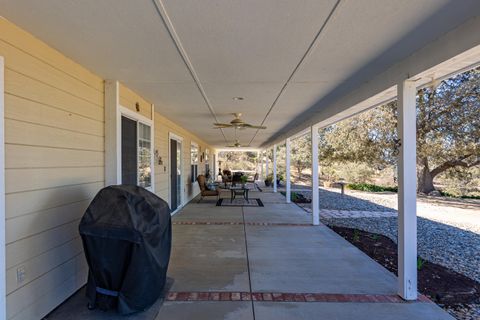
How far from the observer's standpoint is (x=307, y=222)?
645cm

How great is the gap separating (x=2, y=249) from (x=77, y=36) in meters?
1.75

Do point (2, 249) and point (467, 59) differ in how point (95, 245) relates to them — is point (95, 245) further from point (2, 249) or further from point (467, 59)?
point (467, 59)

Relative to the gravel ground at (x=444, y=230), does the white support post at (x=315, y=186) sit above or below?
above

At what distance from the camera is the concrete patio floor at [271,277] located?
103 inches

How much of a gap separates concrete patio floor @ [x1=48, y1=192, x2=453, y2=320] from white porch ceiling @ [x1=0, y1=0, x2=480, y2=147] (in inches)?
94.8

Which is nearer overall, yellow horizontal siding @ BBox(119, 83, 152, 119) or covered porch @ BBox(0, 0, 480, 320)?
covered porch @ BBox(0, 0, 480, 320)

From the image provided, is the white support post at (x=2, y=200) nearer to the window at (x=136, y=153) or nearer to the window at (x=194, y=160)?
the window at (x=136, y=153)

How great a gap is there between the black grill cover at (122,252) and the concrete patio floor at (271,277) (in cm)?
23

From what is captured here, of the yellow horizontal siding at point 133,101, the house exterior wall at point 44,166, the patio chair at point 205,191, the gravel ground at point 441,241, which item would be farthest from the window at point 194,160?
the house exterior wall at point 44,166

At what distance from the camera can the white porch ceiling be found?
6.36 feet

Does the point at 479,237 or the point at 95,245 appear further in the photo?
the point at 479,237

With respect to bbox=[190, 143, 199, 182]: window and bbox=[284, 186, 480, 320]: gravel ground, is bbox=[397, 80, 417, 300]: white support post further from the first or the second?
bbox=[190, 143, 199, 182]: window

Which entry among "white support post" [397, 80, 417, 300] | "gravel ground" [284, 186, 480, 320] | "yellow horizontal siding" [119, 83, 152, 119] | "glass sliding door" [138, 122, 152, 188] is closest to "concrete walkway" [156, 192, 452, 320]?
"white support post" [397, 80, 417, 300]

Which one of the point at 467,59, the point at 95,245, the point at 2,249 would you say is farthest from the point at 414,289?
the point at 2,249
